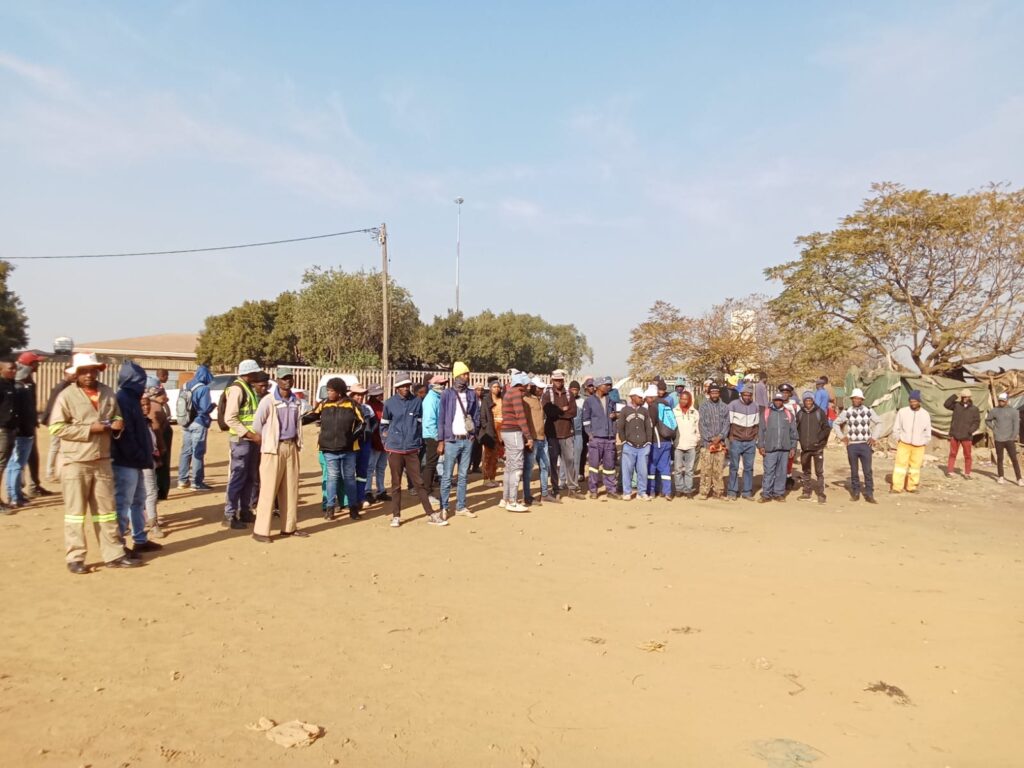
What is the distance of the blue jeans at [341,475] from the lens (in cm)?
877

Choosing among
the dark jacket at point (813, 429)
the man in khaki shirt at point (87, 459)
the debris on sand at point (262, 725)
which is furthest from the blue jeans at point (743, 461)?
the debris on sand at point (262, 725)

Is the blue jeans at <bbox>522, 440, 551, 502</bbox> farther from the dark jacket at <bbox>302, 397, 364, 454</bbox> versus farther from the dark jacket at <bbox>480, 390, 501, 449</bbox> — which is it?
the dark jacket at <bbox>302, 397, 364, 454</bbox>

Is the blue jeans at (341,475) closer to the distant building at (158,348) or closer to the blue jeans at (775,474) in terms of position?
the blue jeans at (775,474)

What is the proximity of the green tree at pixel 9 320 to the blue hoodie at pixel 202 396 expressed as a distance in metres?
29.4

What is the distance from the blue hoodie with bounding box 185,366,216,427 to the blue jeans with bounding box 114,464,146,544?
3293 mm

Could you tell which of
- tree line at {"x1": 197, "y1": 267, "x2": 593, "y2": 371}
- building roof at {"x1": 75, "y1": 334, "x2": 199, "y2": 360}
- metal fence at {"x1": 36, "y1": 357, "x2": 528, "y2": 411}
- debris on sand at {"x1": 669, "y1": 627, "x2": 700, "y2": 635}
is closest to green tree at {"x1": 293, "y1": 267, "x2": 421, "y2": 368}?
tree line at {"x1": 197, "y1": 267, "x2": 593, "y2": 371}

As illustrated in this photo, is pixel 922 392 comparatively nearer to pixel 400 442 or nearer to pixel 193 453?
pixel 400 442

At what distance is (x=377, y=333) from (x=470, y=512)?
1090 inches

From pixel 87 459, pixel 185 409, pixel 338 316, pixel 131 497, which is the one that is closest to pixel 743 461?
pixel 185 409

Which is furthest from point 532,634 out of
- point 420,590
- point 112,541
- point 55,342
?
point 55,342

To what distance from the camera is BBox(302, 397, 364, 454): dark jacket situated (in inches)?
339

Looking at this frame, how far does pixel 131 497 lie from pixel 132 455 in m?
0.41

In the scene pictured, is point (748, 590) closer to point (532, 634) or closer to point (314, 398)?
point (532, 634)

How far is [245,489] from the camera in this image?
8.30 meters
